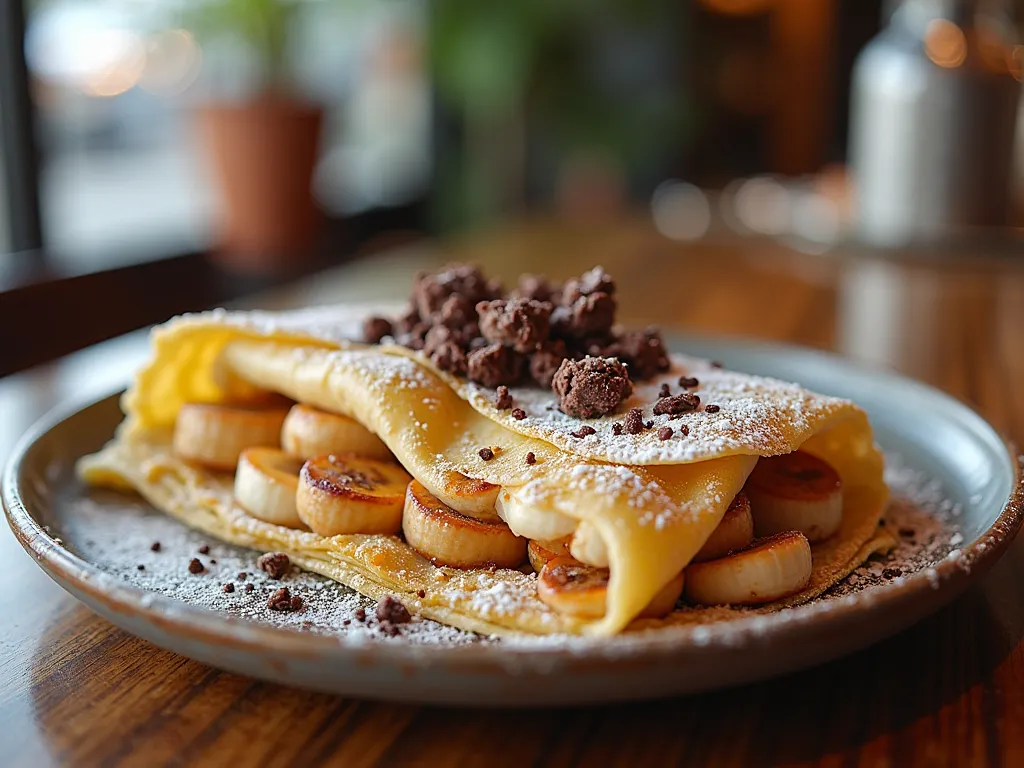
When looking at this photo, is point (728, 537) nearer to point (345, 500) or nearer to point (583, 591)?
point (583, 591)

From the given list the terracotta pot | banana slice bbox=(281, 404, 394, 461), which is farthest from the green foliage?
banana slice bbox=(281, 404, 394, 461)

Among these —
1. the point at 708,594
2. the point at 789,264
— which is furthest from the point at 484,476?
the point at 789,264

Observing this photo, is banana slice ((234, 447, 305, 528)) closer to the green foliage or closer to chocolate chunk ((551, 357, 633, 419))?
chocolate chunk ((551, 357, 633, 419))

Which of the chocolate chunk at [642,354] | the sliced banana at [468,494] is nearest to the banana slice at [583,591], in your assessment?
the sliced banana at [468,494]

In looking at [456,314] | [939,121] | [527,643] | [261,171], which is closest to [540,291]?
[456,314]

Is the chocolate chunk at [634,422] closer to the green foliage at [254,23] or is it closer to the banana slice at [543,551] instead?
the banana slice at [543,551]
